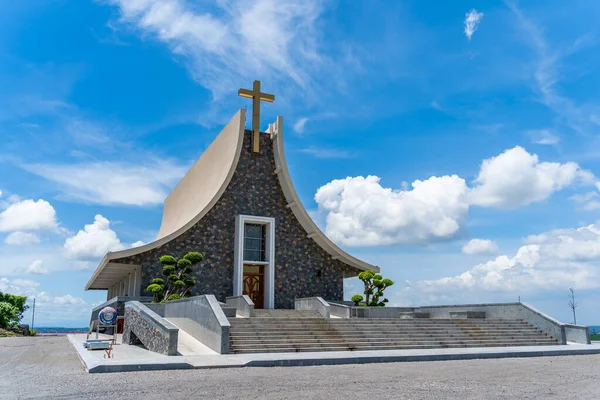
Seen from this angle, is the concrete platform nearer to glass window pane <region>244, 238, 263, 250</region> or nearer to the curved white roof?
the curved white roof

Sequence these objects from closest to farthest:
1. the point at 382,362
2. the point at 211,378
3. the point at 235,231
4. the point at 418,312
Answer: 1. the point at 211,378
2. the point at 382,362
3. the point at 418,312
4. the point at 235,231

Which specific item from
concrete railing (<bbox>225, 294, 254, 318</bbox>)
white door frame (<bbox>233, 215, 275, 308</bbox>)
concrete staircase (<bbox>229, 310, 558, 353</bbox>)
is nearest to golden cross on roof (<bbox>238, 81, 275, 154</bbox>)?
white door frame (<bbox>233, 215, 275, 308</bbox>)

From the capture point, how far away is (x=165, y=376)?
851 centimetres

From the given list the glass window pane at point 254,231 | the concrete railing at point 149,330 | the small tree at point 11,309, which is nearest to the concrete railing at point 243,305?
the concrete railing at point 149,330

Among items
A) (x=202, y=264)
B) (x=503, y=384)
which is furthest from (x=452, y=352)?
(x=202, y=264)

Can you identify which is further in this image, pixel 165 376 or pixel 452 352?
pixel 452 352

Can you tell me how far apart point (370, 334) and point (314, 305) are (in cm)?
445

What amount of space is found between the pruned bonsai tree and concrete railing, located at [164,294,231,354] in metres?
2.19

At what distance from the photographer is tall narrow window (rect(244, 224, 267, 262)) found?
2181cm

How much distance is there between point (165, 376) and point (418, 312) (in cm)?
1311

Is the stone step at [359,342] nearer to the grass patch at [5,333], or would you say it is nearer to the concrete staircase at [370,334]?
the concrete staircase at [370,334]

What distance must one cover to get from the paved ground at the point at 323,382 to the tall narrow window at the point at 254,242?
11.4 m

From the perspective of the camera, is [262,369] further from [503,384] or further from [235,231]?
[235,231]

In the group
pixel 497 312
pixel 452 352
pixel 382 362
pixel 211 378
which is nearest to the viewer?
pixel 211 378
